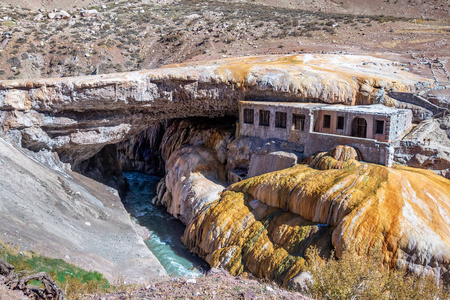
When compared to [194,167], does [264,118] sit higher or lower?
higher

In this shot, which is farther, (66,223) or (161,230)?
(161,230)

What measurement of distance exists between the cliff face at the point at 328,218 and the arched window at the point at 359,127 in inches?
90.7

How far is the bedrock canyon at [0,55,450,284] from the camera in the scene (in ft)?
61.1

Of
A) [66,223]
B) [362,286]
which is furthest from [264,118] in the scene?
[362,286]

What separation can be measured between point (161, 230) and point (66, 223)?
8.70 metres

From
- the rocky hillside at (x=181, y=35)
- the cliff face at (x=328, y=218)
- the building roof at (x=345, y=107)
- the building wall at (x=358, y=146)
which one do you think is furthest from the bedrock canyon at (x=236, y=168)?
the rocky hillside at (x=181, y=35)

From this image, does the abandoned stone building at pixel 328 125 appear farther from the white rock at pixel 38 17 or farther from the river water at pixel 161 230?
the white rock at pixel 38 17

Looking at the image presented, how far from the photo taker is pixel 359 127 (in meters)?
25.0

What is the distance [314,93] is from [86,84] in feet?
51.4

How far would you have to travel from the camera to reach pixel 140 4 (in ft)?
229

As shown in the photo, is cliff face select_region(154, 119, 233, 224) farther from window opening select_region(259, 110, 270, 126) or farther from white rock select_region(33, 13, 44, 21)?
white rock select_region(33, 13, 44, 21)

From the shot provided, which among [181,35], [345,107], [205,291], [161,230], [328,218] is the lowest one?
[161,230]

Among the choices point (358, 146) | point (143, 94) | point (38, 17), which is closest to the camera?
point (358, 146)

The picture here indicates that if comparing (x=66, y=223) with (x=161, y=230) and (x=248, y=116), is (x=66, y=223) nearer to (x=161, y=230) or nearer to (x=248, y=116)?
(x=161, y=230)
